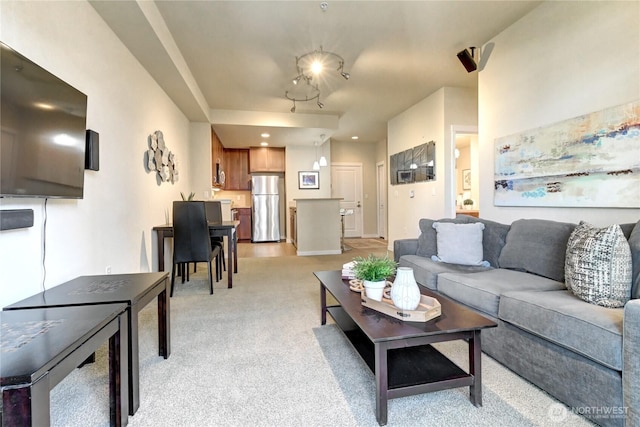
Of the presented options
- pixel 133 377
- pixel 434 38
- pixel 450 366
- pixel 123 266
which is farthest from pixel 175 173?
pixel 450 366

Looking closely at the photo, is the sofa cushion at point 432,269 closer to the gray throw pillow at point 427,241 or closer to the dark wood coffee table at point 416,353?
the gray throw pillow at point 427,241

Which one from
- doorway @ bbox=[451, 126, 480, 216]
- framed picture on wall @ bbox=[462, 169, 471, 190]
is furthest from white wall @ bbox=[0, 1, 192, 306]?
framed picture on wall @ bbox=[462, 169, 471, 190]

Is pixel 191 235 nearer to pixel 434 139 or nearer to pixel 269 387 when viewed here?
pixel 269 387

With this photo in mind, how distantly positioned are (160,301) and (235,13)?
2495mm

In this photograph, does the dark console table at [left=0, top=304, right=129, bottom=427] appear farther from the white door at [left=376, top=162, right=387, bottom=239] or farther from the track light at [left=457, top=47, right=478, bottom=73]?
the white door at [left=376, top=162, right=387, bottom=239]

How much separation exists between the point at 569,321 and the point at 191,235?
3.14 metres

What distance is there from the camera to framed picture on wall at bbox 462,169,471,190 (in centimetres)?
681

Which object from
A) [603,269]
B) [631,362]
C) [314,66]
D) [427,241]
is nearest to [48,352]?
[631,362]

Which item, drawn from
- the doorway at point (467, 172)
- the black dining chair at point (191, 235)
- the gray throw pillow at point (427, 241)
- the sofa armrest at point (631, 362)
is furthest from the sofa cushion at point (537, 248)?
the doorway at point (467, 172)

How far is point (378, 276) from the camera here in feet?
5.37

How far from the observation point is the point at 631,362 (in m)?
1.10

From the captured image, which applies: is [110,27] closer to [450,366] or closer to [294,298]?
[294,298]

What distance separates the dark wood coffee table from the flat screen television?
5.42ft

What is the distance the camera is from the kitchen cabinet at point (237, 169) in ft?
24.5
